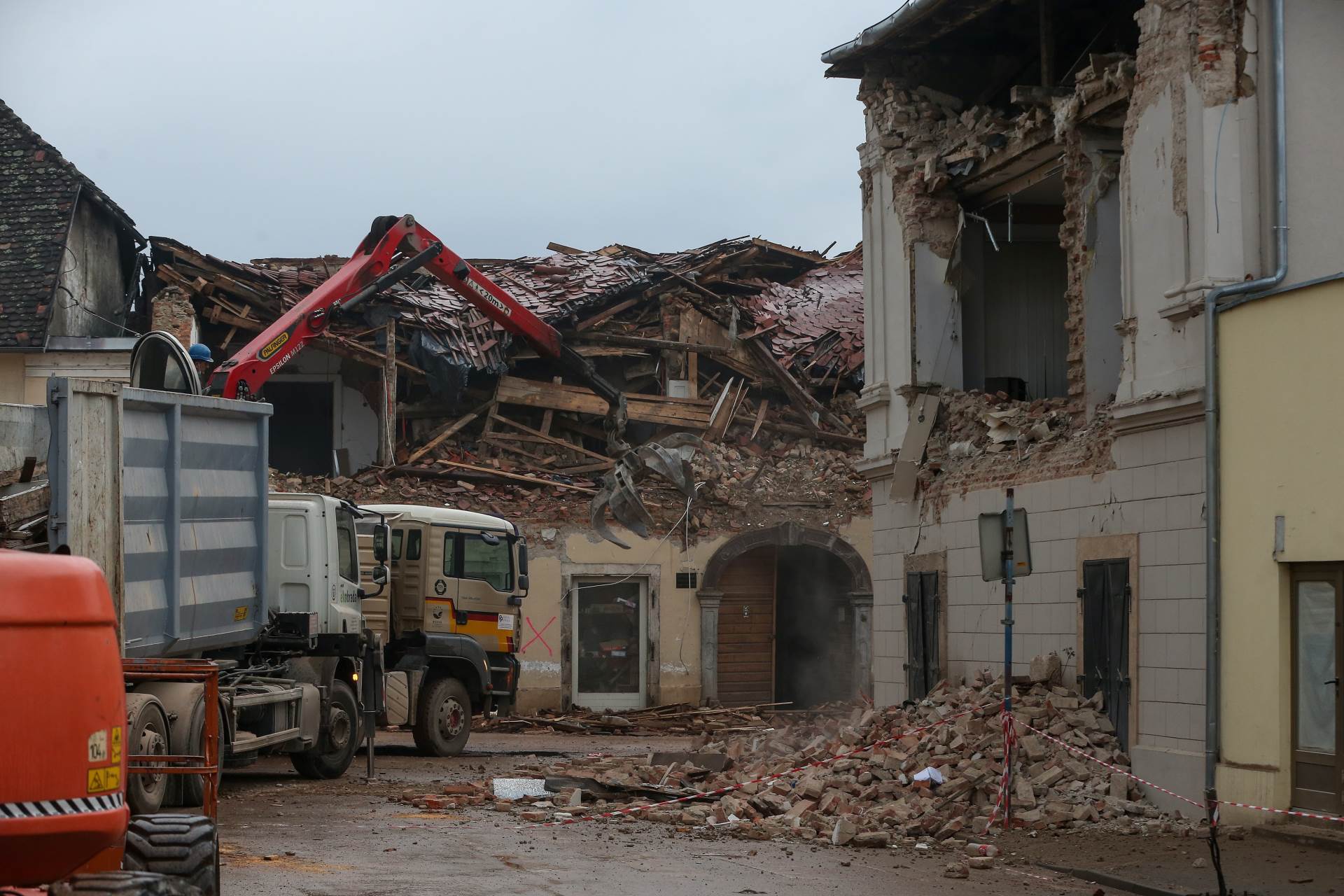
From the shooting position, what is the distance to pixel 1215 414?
41.2 ft

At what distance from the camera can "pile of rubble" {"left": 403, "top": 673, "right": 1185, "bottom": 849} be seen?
1279 cm

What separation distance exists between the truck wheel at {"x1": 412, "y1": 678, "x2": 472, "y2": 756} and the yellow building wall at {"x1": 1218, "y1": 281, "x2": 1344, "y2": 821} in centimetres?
1094

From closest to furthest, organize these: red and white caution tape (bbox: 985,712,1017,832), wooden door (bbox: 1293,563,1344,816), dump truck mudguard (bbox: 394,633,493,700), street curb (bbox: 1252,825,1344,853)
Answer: street curb (bbox: 1252,825,1344,853) < wooden door (bbox: 1293,563,1344,816) < red and white caution tape (bbox: 985,712,1017,832) < dump truck mudguard (bbox: 394,633,493,700)

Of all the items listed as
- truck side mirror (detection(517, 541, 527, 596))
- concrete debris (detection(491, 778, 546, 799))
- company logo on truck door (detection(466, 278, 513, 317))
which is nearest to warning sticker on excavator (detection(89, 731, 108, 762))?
concrete debris (detection(491, 778, 546, 799))

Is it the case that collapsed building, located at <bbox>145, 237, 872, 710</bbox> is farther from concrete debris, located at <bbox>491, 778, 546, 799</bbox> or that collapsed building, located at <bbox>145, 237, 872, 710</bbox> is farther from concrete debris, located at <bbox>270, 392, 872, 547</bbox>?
concrete debris, located at <bbox>491, 778, 546, 799</bbox>

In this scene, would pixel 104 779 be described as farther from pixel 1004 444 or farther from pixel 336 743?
pixel 1004 444

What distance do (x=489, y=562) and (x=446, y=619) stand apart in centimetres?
110

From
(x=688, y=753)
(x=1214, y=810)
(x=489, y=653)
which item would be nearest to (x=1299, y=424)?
(x=1214, y=810)

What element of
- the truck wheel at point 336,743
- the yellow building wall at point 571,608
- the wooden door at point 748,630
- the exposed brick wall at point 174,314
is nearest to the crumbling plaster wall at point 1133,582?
the truck wheel at point 336,743

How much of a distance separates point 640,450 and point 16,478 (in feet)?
62.4

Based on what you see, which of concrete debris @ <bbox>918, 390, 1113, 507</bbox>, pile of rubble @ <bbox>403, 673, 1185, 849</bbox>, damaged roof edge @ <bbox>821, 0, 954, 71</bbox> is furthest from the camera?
damaged roof edge @ <bbox>821, 0, 954, 71</bbox>

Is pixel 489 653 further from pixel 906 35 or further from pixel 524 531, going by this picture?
pixel 906 35

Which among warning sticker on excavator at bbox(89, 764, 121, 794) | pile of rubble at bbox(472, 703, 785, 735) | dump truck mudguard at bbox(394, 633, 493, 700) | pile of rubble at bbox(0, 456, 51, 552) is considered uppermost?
pile of rubble at bbox(0, 456, 51, 552)

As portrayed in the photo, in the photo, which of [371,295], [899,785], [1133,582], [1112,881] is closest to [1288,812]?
[1112,881]
